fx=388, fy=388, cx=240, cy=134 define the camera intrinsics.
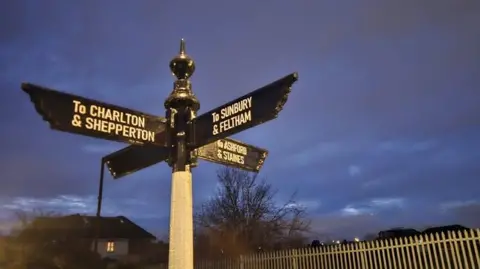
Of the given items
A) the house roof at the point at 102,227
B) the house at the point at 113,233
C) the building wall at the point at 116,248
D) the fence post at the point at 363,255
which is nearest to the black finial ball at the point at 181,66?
the fence post at the point at 363,255

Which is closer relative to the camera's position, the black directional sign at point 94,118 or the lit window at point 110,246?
the black directional sign at point 94,118

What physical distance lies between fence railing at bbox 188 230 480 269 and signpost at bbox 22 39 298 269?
7.29 m

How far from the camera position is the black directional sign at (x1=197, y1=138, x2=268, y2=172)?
4555 millimetres

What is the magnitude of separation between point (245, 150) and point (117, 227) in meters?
48.3

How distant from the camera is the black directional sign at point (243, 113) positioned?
3.87 metres

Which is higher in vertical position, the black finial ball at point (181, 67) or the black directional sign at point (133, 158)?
the black finial ball at point (181, 67)

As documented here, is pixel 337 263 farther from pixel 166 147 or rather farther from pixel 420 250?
pixel 166 147

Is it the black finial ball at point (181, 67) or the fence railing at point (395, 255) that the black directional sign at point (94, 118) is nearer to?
the black finial ball at point (181, 67)

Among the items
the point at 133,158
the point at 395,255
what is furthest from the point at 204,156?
the point at 395,255

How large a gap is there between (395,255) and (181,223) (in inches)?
325

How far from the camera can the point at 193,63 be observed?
4953 mm

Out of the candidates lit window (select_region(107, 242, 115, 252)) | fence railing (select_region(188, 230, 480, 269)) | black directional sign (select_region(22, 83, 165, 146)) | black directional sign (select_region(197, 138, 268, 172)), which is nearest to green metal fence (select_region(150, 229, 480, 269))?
fence railing (select_region(188, 230, 480, 269))

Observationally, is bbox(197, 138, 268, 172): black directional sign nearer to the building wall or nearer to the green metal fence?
the green metal fence

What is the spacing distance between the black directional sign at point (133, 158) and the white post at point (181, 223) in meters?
0.40
